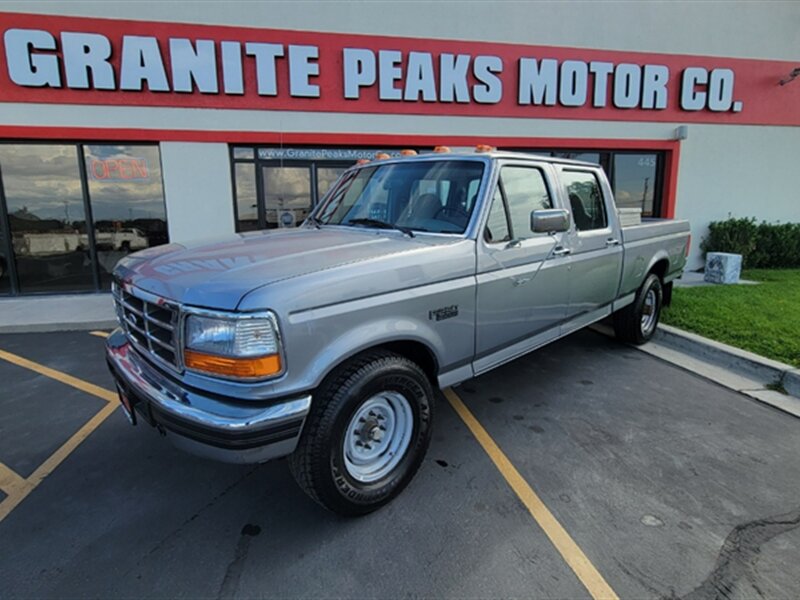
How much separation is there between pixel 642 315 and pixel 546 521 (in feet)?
12.5

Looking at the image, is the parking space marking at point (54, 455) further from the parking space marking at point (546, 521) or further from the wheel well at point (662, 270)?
the wheel well at point (662, 270)

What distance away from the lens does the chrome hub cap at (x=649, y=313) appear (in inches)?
232

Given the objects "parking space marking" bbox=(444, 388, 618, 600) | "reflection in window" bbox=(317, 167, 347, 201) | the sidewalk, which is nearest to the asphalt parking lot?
"parking space marking" bbox=(444, 388, 618, 600)

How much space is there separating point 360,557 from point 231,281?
5.12 ft

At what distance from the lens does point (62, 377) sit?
5039 millimetres

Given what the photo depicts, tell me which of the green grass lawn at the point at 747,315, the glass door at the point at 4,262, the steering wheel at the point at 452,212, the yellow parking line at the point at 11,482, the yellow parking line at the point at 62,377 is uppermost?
the steering wheel at the point at 452,212

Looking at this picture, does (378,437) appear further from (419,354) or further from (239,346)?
(239,346)

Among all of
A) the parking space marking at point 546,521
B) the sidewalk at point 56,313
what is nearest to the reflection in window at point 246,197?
the sidewalk at point 56,313

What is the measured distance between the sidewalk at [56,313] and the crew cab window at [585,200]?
A: 660cm

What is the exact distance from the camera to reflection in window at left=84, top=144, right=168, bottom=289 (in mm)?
8953

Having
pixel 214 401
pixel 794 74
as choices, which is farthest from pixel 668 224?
pixel 794 74

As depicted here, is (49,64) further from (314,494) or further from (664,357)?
(664,357)

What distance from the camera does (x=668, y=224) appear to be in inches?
237

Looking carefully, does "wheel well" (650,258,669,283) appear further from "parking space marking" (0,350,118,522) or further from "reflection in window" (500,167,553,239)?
"parking space marking" (0,350,118,522)
